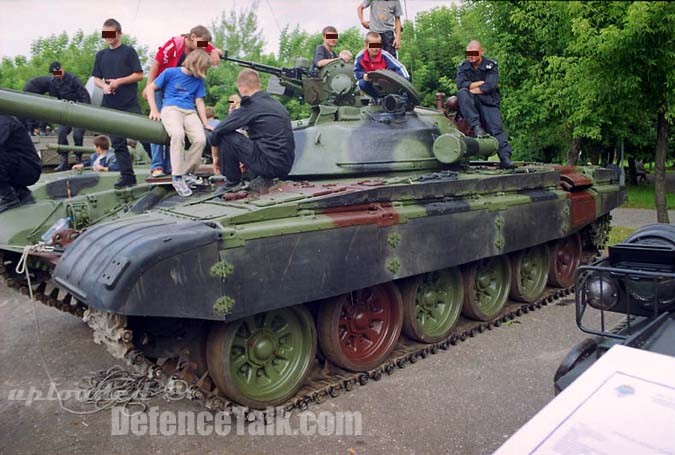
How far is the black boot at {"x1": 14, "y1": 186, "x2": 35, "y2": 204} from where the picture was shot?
735 cm

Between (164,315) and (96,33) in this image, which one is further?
(96,33)

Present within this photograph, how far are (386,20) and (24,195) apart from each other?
5118mm

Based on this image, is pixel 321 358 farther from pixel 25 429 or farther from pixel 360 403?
pixel 25 429

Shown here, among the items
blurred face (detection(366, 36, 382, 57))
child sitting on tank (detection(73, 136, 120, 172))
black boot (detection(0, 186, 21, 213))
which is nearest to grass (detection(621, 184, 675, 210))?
blurred face (detection(366, 36, 382, 57))

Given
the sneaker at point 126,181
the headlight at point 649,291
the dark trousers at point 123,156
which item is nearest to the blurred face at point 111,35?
the dark trousers at point 123,156

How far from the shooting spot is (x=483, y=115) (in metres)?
8.22

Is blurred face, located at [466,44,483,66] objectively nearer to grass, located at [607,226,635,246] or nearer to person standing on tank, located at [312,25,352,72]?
person standing on tank, located at [312,25,352,72]

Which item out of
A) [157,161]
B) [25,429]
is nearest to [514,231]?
[157,161]

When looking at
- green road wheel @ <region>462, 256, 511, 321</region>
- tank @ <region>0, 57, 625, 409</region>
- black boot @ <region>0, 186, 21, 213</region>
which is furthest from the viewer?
black boot @ <region>0, 186, 21, 213</region>

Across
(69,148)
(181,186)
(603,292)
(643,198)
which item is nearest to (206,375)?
(181,186)

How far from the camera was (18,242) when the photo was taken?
6855mm

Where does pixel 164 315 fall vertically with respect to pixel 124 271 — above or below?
below

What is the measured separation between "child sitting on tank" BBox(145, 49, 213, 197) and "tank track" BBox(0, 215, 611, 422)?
2006 mm

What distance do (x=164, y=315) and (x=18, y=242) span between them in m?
3.61
